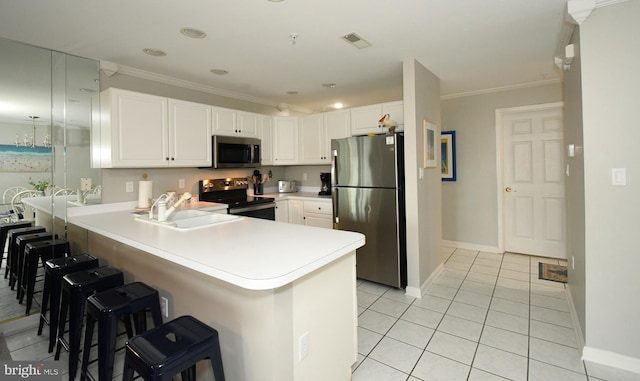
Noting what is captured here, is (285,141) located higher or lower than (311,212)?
higher

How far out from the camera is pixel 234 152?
12.7 feet

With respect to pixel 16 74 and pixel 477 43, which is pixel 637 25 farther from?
pixel 16 74

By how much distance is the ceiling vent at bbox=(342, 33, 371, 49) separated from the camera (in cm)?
249

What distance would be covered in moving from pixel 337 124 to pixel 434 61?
142 centimetres

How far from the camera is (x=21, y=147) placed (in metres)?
2.53

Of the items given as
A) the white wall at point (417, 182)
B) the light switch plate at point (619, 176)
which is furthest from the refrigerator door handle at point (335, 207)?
the light switch plate at point (619, 176)

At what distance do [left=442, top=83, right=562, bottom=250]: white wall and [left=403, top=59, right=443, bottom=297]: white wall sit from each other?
1.43 m

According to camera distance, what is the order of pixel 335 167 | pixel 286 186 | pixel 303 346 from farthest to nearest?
pixel 286 186
pixel 335 167
pixel 303 346

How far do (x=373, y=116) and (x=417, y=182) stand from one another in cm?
110

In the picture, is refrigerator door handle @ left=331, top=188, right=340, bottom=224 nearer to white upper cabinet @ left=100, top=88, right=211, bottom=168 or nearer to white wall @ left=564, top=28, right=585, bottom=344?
white upper cabinet @ left=100, top=88, right=211, bottom=168

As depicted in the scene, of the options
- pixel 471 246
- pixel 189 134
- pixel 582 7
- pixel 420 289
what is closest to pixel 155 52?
pixel 189 134

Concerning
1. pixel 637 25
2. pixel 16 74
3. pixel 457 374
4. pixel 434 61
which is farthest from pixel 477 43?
pixel 16 74

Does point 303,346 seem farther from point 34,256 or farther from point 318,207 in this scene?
point 318,207

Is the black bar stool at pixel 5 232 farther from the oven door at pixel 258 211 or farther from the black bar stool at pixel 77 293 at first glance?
the oven door at pixel 258 211
